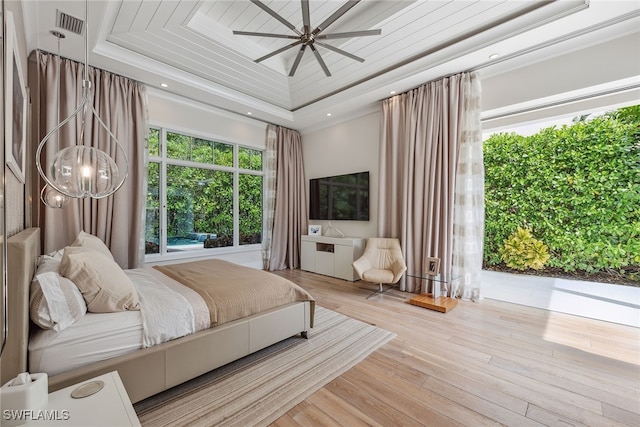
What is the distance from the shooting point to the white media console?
14.1 ft

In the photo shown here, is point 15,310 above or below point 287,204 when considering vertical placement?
below

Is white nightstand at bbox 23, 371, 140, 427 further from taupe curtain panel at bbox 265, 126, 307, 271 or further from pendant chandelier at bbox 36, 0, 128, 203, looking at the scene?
taupe curtain panel at bbox 265, 126, 307, 271

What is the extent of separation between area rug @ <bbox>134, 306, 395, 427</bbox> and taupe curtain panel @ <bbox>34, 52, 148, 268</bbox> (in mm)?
2260

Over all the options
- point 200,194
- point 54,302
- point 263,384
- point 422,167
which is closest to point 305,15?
point 422,167

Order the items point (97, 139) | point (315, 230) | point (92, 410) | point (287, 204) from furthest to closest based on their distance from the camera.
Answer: point (287, 204) < point (315, 230) < point (97, 139) < point (92, 410)

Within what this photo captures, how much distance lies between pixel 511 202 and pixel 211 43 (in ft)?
16.5

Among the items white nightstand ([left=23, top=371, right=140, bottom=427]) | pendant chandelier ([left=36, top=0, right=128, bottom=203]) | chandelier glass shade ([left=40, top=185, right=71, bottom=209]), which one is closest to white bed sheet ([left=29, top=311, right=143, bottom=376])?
white nightstand ([left=23, top=371, right=140, bottom=427])

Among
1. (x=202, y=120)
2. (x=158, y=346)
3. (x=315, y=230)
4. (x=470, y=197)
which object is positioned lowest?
(x=158, y=346)

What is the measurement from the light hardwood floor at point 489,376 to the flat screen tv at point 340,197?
6.75 ft

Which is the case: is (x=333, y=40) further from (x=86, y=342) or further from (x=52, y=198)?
(x=86, y=342)

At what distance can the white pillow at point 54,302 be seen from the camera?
132 cm

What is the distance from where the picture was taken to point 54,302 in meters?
1.36

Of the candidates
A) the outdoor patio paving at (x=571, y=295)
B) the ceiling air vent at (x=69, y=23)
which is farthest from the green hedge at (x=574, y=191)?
the ceiling air vent at (x=69, y=23)

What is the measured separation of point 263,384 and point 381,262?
2.49m
